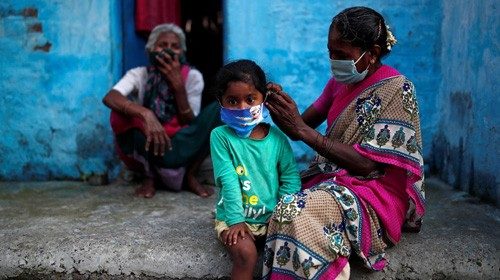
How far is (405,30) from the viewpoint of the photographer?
394cm

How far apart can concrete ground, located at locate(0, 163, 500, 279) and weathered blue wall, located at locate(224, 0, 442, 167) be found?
1.20 m

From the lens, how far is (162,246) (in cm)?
255

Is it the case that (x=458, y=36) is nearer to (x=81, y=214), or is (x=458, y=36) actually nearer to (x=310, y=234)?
(x=310, y=234)

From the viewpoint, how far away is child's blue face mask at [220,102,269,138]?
2.30 metres

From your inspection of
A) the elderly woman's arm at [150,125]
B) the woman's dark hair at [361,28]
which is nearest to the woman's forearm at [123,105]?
the elderly woman's arm at [150,125]

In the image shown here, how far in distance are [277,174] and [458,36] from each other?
1.92 meters

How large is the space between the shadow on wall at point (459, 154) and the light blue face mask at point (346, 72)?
128 centimetres

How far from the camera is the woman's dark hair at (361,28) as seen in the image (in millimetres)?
2307

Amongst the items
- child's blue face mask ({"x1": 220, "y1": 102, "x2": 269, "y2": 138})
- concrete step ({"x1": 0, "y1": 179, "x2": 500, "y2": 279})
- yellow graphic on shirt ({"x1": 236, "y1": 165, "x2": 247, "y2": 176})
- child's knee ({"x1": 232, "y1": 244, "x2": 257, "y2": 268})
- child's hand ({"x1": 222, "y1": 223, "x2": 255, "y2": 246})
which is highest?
child's blue face mask ({"x1": 220, "y1": 102, "x2": 269, "y2": 138})

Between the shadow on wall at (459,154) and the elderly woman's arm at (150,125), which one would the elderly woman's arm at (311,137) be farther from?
the shadow on wall at (459,154)

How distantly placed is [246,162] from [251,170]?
0.04 metres

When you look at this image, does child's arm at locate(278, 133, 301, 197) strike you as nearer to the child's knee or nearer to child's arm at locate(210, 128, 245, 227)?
child's arm at locate(210, 128, 245, 227)

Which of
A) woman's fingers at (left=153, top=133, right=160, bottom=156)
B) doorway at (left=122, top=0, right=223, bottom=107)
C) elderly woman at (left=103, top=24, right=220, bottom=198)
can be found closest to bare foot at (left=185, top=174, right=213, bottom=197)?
elderly woman at (left=103, top=24, right=220, bottom=198)

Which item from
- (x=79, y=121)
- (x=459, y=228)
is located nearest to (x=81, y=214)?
(x=79, y=121)
